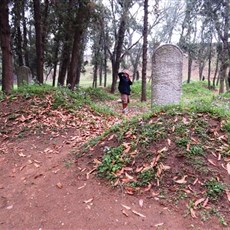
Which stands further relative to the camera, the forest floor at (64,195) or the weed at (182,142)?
the weed at (182,142)

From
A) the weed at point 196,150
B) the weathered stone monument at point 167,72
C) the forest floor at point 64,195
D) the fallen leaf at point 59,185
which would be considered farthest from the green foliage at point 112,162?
the weathered stone monument at point 167,72

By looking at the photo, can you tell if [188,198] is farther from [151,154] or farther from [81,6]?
[81,6]

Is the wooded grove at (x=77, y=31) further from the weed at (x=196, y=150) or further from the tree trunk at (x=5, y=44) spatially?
the weed at (x=196, y=150)

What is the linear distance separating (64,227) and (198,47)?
3307 cm

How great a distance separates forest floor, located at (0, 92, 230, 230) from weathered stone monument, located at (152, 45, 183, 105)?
11.4ft

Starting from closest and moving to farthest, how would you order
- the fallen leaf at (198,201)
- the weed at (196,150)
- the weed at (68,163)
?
the fallen leaf at (198,201) < the weed at (196,150) < the weed at (68,163)

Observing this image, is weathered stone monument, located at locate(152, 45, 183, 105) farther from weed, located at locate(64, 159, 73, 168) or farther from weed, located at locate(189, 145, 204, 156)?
weed, located at locate(189, 145, 204, 156)

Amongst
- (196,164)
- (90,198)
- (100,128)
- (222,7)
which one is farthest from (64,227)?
(222,7)

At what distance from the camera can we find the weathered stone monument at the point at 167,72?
864cm

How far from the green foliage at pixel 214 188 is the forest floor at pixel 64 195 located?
0.33 ft

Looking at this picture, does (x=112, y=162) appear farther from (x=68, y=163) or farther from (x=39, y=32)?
(x=39, y=32)

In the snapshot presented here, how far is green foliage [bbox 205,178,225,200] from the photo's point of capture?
3.15 metres

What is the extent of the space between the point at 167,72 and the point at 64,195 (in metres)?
6.11

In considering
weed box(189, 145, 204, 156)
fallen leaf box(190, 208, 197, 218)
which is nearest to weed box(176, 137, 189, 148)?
weed box(189, 145, 204, 156)
